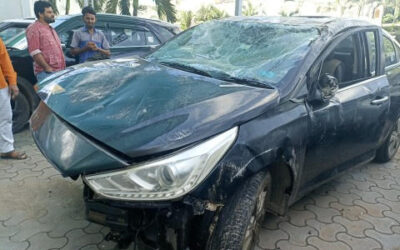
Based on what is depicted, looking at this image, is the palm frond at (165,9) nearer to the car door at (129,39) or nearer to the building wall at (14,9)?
the building wall at (14,9)

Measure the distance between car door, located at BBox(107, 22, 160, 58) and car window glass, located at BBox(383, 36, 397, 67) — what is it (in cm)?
306

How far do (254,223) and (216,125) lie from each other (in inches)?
29.4

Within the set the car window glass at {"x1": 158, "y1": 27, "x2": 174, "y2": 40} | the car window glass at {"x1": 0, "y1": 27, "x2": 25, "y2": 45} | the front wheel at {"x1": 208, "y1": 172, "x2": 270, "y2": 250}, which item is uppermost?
the car window glass at {"x1": 0, "y1": 27, "x2": 25, "y2": 45}

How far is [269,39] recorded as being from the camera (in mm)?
2953

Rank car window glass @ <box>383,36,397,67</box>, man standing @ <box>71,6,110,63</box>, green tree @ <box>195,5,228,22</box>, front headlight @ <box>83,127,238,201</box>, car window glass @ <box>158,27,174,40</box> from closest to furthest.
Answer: front headlight @ <box>83,127,238,201</box> → car window glass @ <box>383,36,397,67</box> → man standing @ <box>71,6,110,63</box> → car window glass @ <box>158,27,174,40</box> → green tree @ <box>195,5,228,22</box>

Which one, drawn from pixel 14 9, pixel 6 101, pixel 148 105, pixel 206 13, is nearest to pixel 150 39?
pixel 6 101

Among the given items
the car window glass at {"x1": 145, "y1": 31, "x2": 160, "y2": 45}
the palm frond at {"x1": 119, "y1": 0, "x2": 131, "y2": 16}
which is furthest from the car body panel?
the palm frond at {"x1": 119, "y1": 0, "x2": 131, "y2": 16}

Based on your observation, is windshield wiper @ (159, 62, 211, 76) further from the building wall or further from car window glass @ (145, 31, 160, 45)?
the building wall

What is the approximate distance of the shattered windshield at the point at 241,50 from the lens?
2.59 m

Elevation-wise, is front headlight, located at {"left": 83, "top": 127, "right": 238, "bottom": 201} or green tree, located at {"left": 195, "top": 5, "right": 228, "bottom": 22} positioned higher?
front headlight, located at {"left": 83, "top": 127, "right": 238, "bottom": 201}

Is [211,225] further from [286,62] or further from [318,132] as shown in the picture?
[286,62]

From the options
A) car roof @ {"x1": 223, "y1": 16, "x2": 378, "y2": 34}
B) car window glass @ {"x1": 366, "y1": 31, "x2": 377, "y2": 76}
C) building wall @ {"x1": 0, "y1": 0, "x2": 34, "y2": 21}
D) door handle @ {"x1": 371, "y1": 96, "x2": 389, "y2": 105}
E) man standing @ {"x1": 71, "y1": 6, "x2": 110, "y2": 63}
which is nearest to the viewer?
car roof @ {"x1": 223, "y1": 16, "x2": 378, "y2": 34}

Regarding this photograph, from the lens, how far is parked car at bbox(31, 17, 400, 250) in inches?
69.9

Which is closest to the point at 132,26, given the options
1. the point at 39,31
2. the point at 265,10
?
the point at 39,31
